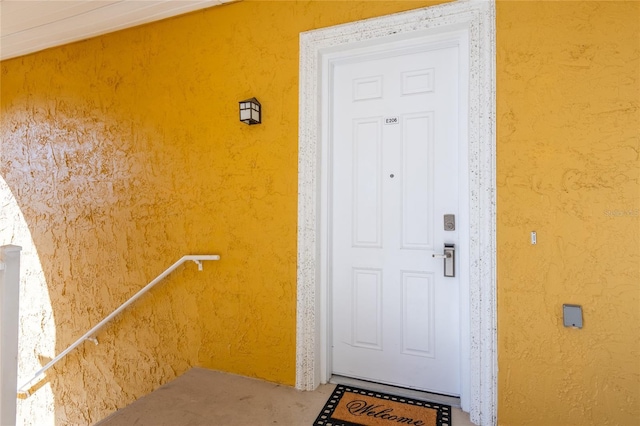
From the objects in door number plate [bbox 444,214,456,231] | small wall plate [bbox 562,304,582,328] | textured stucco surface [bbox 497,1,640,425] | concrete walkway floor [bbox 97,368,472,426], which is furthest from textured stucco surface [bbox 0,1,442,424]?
small wall plate [bbox 562,304,582,328]

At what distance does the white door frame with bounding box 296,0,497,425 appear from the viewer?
Result: 1837mm

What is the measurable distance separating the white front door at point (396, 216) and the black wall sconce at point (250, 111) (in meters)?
0.55

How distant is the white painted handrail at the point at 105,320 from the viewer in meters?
2.50

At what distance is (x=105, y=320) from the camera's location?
2758 mm

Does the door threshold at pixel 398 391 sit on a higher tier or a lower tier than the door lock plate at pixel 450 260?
lower

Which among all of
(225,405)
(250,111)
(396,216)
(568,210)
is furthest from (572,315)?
(250,111)

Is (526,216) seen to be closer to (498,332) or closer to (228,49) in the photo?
(498,332)

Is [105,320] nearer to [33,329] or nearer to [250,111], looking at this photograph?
[33,329]

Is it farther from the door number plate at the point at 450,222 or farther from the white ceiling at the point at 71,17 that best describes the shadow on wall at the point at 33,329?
the door number plate at the point at 450,222

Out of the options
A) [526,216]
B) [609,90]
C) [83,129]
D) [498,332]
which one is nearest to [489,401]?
[498,332]

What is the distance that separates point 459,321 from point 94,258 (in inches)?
125

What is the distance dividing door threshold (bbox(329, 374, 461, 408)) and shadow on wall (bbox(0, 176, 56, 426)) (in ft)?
9.84

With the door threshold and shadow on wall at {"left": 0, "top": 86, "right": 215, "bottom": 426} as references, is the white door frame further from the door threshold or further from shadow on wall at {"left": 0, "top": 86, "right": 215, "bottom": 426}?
shadow on wall at {"left": 0, "top": 86, "right": 215, "bottom": 426}

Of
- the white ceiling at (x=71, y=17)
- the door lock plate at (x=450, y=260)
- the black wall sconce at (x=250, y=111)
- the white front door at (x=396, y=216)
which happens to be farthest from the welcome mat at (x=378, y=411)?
the white ceiling at (x=71, y=17)
